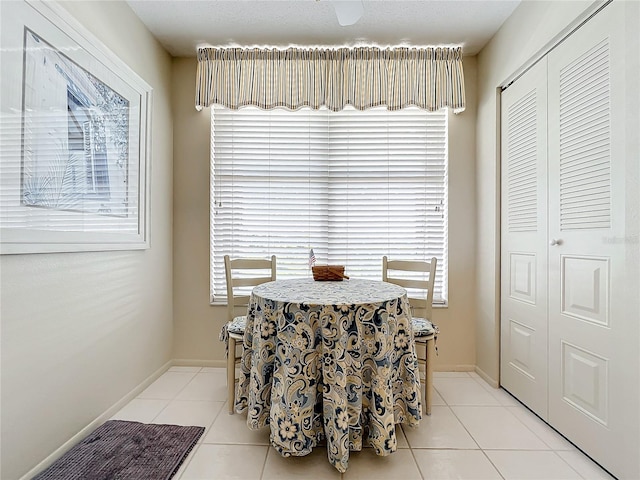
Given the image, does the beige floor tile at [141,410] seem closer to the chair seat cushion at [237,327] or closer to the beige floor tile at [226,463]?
the beige floor tile at [226,463]

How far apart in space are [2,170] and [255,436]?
5.79 feet

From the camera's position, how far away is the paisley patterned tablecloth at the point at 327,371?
1616 mm

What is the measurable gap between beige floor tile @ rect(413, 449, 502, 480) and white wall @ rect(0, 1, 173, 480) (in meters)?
1.82

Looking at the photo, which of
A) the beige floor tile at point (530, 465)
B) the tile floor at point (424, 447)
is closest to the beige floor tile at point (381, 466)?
the tile floor at point (424, 447)

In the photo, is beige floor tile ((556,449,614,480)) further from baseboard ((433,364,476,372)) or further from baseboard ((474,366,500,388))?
baseboard ((433,364,476,372))

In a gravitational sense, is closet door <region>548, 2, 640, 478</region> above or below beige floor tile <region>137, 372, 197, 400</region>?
above

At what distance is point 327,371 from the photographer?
63.6 inches

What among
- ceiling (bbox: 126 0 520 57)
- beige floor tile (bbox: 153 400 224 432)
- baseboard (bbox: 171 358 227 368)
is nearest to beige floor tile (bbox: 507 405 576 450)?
beige floor tile (bbox: 153 400 224 432)

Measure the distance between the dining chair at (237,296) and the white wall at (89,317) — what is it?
2.00ft

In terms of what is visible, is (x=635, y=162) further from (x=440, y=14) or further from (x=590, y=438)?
(x=440, y=14)

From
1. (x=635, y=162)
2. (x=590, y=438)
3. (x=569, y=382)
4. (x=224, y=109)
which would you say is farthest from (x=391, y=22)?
(x=590, y=438)

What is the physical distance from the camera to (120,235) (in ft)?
7.37

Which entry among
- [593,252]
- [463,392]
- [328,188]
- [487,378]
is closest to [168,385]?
[328,188]

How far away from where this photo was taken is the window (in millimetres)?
3051
